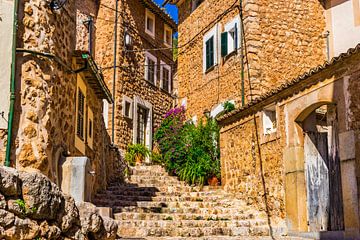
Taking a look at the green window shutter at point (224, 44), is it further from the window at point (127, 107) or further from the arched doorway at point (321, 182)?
the arched doorway at point (321, 182)

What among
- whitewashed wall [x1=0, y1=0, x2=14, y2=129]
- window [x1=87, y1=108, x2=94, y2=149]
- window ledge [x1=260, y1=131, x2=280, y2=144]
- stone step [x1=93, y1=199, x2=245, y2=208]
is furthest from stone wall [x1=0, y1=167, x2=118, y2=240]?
window ledge [x1=260, y1=131, x2=280, y2=144]

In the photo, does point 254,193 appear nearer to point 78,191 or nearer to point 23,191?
point 78,191

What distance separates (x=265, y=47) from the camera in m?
15.2

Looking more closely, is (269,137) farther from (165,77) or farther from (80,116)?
(165,77)

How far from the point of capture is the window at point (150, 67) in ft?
71.6

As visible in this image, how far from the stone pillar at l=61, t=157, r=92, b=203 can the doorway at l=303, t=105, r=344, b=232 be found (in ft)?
16.7

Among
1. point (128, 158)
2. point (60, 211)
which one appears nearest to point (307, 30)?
point (128, 158)

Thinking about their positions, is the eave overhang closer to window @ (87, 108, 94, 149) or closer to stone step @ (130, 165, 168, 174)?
window @ (87, 108, 94, 149)

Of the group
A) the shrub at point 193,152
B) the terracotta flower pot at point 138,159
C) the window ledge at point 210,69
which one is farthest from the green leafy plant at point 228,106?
the terracotta flower pot at point 138,159

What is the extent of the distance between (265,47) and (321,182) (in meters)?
5.71

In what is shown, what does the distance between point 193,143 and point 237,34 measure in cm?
374

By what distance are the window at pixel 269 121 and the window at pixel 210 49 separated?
5.19 meters

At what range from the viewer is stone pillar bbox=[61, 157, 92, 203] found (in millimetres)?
7723

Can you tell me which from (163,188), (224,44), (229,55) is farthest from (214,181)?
(224,44)
